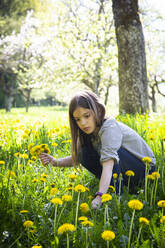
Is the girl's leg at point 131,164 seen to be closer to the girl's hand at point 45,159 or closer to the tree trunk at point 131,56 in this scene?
the girl's hand at point 45,159

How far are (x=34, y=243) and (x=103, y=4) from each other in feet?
42.1

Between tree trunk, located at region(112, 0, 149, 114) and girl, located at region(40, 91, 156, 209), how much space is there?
3364 millimetres

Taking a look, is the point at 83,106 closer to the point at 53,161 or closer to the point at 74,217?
the point at 53,161

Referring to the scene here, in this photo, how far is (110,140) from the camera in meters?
1.96

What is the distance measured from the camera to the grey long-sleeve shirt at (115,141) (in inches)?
75.0

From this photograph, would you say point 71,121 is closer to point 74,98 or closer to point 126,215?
point 74,98

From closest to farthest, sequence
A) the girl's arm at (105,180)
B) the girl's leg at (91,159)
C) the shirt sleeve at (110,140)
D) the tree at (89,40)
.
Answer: the girl's arm at (105,180) → the shirt sleeve at (110,140) → the girl's leg at (91,159) → the tree at (89,40)

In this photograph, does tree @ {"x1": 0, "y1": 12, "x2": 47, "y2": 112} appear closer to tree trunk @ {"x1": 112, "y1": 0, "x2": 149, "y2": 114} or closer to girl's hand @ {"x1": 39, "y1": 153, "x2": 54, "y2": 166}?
tree trunk @ {"x1": 112, "y1": 0, "x2": 149, "y2": 114}

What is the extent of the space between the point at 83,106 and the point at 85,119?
11 cm

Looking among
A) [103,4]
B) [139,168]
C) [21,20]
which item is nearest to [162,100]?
[21,20]

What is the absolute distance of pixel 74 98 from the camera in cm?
209

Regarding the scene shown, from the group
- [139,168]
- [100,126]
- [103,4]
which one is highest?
[103,4]

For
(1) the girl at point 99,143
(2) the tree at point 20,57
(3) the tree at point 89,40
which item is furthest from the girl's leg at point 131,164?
(2) the tree at point 20,57

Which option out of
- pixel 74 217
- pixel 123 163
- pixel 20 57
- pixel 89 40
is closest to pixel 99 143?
pixel 123 163
